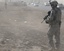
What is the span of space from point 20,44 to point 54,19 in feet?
6.99

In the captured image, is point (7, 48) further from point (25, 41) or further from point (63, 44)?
point (63, 44)

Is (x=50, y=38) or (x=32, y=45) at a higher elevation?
(x=50, y=38)

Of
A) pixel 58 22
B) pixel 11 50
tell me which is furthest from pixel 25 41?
pixel 58 22

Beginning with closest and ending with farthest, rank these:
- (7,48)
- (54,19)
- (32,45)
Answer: (54,19) < (7,48) < (32,45)

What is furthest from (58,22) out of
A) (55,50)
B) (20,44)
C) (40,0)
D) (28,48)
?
(40,0)

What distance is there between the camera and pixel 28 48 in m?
8.46

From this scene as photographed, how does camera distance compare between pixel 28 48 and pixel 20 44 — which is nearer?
pixel 28 48

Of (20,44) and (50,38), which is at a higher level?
(50,38)

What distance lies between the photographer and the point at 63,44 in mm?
9609

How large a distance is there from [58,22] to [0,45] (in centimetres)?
244

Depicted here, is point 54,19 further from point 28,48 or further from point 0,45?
point 0,45

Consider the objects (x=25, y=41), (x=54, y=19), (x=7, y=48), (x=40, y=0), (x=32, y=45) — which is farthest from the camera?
(x=40, y=0)

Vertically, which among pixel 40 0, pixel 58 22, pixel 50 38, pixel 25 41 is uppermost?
pixel 58 22

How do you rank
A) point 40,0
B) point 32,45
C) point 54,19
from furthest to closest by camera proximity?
point 40,0
point 32,45
point 54,19
